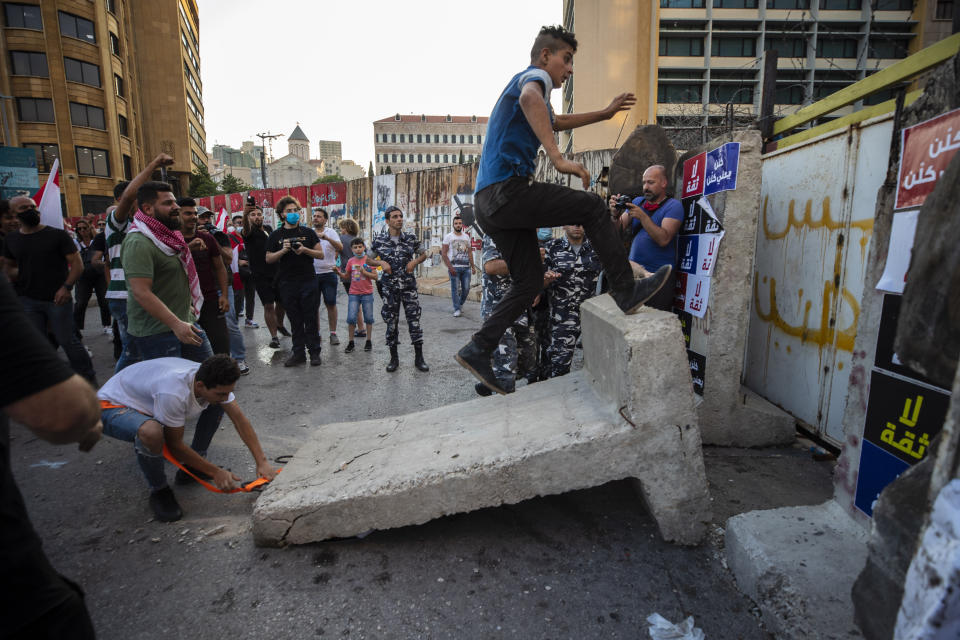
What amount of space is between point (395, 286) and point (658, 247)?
10.7ft

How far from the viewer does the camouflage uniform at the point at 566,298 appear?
4.50 metres

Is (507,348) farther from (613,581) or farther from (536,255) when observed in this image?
(613,581)

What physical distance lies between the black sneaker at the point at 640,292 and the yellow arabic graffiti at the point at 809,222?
171cm

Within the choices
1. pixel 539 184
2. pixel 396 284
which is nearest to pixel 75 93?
pixel 396 284

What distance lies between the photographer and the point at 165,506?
2.94 meters

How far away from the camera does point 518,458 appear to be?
240 cm

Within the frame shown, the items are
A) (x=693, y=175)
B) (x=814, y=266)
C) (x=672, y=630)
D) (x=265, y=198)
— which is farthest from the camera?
(x=265, y=198)

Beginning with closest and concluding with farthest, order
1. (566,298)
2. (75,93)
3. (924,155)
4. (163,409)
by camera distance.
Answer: (924,155), (163,409), (566,298), (75,93)

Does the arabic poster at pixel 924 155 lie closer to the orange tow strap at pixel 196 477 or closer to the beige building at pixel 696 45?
the orange tow strap at pixel 196 477

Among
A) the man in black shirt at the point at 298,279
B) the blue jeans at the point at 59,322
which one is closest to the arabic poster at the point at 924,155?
the man in black shirt at the point at 298,279

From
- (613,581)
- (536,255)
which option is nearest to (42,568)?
(613,581)

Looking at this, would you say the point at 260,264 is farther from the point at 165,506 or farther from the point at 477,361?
the point at 477,361

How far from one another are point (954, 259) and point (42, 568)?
2.30 m

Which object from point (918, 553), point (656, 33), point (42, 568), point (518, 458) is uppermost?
point (656, 33)
